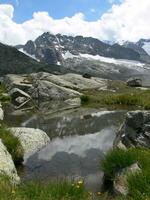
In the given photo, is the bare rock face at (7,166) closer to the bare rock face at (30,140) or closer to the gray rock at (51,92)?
the bare rock face at (30,140)

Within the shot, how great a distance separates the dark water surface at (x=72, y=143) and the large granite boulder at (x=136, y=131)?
148 cm

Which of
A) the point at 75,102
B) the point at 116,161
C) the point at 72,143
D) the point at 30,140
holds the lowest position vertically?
the point at 75,102

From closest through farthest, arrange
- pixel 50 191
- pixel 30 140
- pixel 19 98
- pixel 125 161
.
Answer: pixel 50 191 < pixel 125 161 < pixel 30 140 < pixel 19 98

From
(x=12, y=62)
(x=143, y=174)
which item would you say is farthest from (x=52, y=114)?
(x=12, y=62)

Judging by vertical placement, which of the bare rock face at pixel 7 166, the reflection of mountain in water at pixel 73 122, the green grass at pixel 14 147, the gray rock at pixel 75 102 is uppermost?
the bare rock face at pixel 7 166

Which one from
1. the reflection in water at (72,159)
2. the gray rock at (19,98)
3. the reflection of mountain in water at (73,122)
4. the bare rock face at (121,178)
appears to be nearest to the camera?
the bare rock face at (121,178)

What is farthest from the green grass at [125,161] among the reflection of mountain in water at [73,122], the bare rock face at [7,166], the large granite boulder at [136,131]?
the reflection of mountain in water at [73,122]

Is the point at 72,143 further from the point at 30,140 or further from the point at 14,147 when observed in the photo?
the point at 14,147

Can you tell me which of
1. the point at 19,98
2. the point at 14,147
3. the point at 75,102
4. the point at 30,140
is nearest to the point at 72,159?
the point at 14,147

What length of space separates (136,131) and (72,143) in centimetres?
579

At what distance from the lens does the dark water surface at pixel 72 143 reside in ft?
56.7

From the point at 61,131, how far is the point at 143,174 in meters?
16.5

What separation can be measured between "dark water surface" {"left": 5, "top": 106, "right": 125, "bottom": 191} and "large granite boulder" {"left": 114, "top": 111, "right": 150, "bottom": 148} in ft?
4.86

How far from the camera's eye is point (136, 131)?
62.5 feet
